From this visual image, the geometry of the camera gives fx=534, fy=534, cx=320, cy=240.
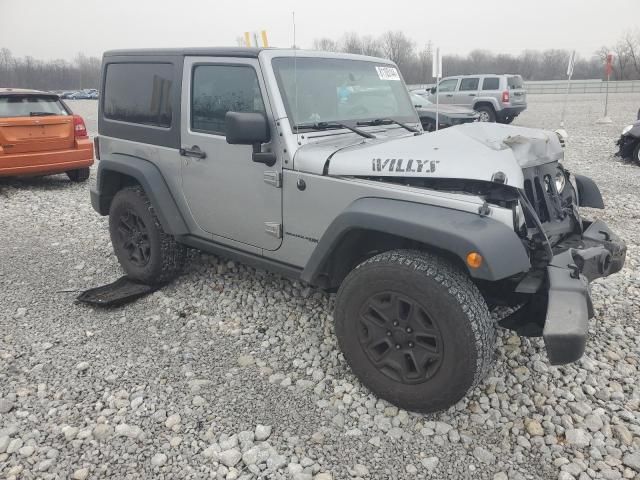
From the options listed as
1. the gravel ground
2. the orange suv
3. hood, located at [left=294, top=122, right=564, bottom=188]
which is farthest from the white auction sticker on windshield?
the orange suv

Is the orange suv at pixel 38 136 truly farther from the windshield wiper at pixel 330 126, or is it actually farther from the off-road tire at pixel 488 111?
the off-road tire at pixel 488 111

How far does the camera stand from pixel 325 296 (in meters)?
4.23

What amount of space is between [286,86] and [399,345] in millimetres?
1732

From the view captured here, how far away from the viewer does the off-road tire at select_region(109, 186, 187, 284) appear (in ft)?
13.9

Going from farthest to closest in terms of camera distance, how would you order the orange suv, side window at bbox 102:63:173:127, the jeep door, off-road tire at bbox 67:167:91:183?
off-road tire at bbox 67:167:91:183 < the orange suv < side window at bbox 102:63:173:127 < the jeep door

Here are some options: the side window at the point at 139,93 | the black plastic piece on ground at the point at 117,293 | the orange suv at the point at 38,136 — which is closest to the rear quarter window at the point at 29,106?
the orange suv at the point at 38,136

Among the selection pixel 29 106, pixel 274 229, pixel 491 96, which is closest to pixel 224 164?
pixel 274 229

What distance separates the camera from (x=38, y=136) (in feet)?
25.6

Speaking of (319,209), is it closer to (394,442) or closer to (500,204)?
(500,204)

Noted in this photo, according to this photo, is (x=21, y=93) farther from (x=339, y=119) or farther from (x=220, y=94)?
(x=339, y=119)

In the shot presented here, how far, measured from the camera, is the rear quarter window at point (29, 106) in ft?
25.1

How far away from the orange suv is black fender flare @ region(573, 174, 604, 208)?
23.8 feet

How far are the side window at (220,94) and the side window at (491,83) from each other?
15.9m

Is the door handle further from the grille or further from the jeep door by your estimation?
the grille
